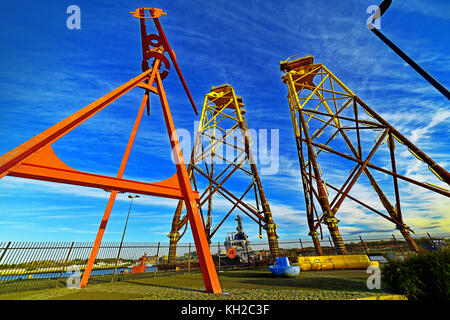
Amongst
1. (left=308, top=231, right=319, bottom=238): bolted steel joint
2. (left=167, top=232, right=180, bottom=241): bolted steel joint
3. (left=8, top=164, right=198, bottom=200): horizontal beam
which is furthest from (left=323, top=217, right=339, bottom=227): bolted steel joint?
(left=167, top=232, right=180, bottom=241): bolted steel joint

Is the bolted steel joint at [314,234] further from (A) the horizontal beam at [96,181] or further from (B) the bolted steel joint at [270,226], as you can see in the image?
(A) the horizontal beam at [96,181]

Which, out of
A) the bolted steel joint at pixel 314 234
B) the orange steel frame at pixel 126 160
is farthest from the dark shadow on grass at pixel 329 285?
the bolted steel joint at pixel 314 234

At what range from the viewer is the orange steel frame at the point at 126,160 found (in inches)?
172

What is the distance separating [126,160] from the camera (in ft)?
27.5

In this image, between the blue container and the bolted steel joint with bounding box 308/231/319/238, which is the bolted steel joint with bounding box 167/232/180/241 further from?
the bolted steel joint with bounding box 308/231/319/238

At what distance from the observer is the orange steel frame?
4.38 metres

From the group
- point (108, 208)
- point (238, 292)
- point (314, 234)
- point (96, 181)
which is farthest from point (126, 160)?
point (314, 234)

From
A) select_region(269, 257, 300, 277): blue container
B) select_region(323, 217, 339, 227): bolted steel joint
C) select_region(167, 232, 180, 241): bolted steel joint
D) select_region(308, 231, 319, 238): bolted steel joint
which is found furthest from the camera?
select_region(167, 232, 180, 241): bolted steel joint

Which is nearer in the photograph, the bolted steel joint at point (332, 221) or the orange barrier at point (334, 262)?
the orange barrier at point (334, 262)

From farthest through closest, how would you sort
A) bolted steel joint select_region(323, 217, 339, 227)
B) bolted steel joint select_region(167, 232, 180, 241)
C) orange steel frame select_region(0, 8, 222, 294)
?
bolted steel joint select_region(167, 232, 180, 241)
bolted steel joint select_region(323, 217, 339, 227)
orange steel frame select_region(0, 8, 222, 294)

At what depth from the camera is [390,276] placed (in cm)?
512

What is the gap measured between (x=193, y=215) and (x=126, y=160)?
4.56 metres

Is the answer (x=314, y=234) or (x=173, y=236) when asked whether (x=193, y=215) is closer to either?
(x=173, y=236)

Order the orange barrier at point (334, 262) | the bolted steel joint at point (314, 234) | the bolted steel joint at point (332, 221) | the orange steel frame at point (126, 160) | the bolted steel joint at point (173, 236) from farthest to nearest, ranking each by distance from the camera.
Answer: the bolted steel joint at point (173, 236), the bolted steel joint at point (314, 234), the bolted steel joint at point (332, 221), the orange barrier at point (334, 262), the orange steel frame at point (126, 160)
